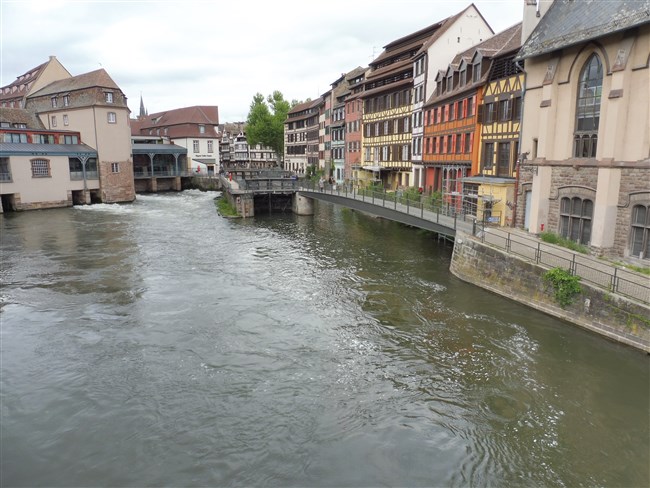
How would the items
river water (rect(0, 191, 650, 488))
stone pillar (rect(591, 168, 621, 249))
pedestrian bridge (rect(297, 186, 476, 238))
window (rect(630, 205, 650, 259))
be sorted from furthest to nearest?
pedestrian bridge (rect(297, 186, 476, 238)) → stone pillar (rect(591, 168, 621, 249)) → window (rect(630, 205, 650, 259)) → river water (rect(0, 191, 650, 488))

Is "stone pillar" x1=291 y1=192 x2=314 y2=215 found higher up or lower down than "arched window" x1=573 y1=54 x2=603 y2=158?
lower down

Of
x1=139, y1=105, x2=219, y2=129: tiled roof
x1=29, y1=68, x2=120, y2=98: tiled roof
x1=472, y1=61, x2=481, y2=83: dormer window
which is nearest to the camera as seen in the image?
x1=472, y1=61, x2=481, y2=83: dormer window

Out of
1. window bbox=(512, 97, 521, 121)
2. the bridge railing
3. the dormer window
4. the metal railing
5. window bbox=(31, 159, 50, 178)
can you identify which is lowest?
the metal railing

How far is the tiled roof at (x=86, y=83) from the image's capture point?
52656 mm

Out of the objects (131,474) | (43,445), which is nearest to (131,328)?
(43,445)

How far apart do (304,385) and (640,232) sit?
1311cm

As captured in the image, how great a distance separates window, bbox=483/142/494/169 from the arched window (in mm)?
7978

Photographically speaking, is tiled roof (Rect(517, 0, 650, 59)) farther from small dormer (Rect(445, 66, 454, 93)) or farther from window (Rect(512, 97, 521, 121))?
small dormer (Rect(445, 66, 454, 93))

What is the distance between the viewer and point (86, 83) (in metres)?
53.5

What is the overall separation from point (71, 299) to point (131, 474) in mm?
11728

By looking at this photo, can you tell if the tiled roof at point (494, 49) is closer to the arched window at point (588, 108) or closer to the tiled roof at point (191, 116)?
the arched window at point (588, 108)

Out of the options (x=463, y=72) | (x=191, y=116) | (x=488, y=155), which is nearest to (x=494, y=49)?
(x=463, y=72)

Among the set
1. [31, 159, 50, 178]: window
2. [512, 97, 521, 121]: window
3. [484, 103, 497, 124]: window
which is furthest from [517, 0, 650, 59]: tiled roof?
[31, 159, 50, 178]: window

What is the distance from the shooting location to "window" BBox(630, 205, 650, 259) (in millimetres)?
17391
